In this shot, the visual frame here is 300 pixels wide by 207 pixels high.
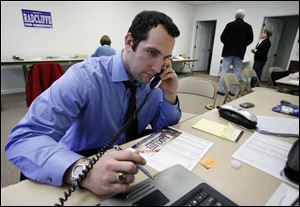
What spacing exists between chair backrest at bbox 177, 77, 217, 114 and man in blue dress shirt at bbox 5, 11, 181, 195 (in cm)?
78

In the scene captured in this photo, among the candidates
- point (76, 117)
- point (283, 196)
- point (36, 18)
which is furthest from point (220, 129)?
point (36, 18)

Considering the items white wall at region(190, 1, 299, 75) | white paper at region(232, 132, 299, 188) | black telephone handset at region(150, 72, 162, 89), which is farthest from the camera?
white wall at region(190, 1, 299, 75)

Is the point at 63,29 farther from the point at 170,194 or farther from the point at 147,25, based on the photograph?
the point at 170,194

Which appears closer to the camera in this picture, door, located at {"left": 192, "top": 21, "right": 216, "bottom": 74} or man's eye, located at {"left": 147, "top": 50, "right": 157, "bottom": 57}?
man's eye, located at {"left": 147, "top": 50, "right": 157, "bottom": 57}

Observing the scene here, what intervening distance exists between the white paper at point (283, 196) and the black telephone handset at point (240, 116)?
40cm

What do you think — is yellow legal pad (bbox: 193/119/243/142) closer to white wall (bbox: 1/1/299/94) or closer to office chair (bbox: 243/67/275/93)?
office chair (bbox: 243/67/275/93)

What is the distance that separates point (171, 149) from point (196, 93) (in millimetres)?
1214

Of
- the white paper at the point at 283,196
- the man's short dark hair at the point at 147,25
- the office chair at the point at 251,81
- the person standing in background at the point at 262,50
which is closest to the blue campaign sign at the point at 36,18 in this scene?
the man's short dark hair at the point at 147,25

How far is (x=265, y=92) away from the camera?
1460mm

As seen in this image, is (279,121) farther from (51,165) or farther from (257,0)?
(257,0)

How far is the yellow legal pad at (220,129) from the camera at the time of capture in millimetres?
767

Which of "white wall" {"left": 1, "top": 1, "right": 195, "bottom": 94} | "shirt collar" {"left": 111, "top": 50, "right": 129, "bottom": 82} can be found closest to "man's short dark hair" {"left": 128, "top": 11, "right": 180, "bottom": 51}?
"shirt collar" {"left": 111, "top": 50, "right": 129, "bottom": 82}

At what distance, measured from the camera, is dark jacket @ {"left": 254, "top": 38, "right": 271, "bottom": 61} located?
3.26 feet

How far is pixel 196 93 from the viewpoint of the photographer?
5.85ft
